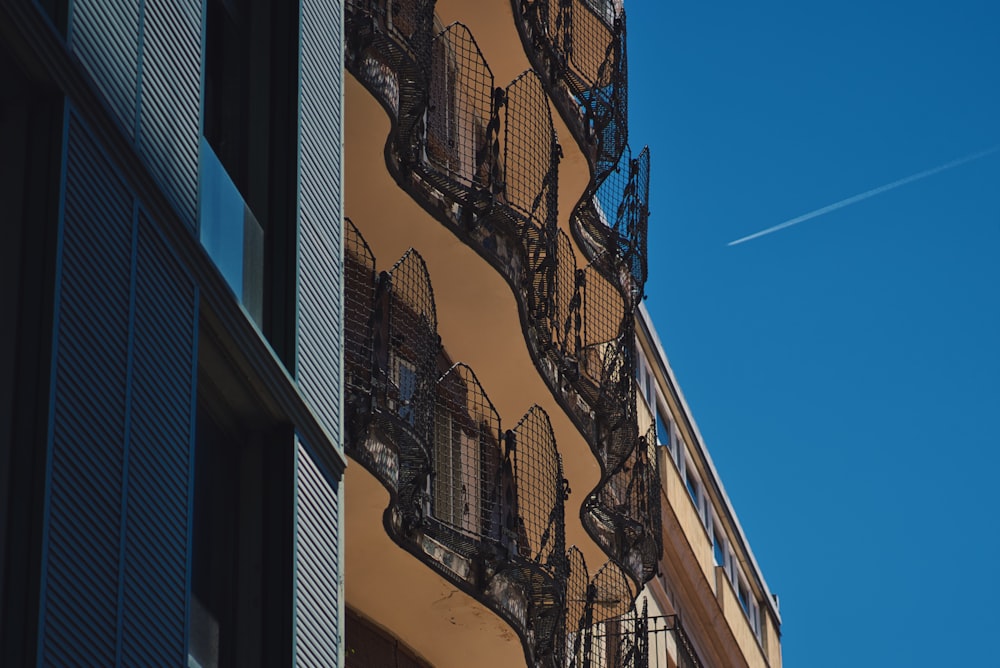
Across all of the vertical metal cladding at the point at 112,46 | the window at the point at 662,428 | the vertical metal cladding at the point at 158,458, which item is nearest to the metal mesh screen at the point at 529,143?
the vertical metal cladding at the point at 112,46

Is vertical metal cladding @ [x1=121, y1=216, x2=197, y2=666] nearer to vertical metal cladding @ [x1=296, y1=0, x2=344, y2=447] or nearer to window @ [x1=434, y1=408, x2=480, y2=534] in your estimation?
vertical metal cladding @ [x1=296, y1=0, x2=344, y2=447]

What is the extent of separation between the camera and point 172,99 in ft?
46.5

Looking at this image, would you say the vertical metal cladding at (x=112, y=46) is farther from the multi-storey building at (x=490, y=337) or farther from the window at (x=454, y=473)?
the window at (x=454, y=473)

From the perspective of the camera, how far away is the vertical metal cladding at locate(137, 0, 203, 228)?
13703 mm

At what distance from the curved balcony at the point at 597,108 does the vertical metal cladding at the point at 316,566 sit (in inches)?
445

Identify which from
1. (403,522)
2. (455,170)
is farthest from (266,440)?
(455,170)

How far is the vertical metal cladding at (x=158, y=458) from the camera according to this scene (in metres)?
12.2

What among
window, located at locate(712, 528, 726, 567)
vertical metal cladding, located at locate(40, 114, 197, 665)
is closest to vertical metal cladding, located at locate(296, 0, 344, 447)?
vertical metal cladding, located at locate(40, 114, 197, 665)

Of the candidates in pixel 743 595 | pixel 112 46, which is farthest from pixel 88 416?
pixel 743 595

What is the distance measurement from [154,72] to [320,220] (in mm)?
3184

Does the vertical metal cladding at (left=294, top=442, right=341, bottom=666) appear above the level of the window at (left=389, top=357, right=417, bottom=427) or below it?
below

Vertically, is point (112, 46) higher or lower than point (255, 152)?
lower

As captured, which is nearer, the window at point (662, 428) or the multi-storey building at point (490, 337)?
the multi-storey building at point (490, 337)

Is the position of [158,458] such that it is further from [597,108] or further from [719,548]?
[719,548]
